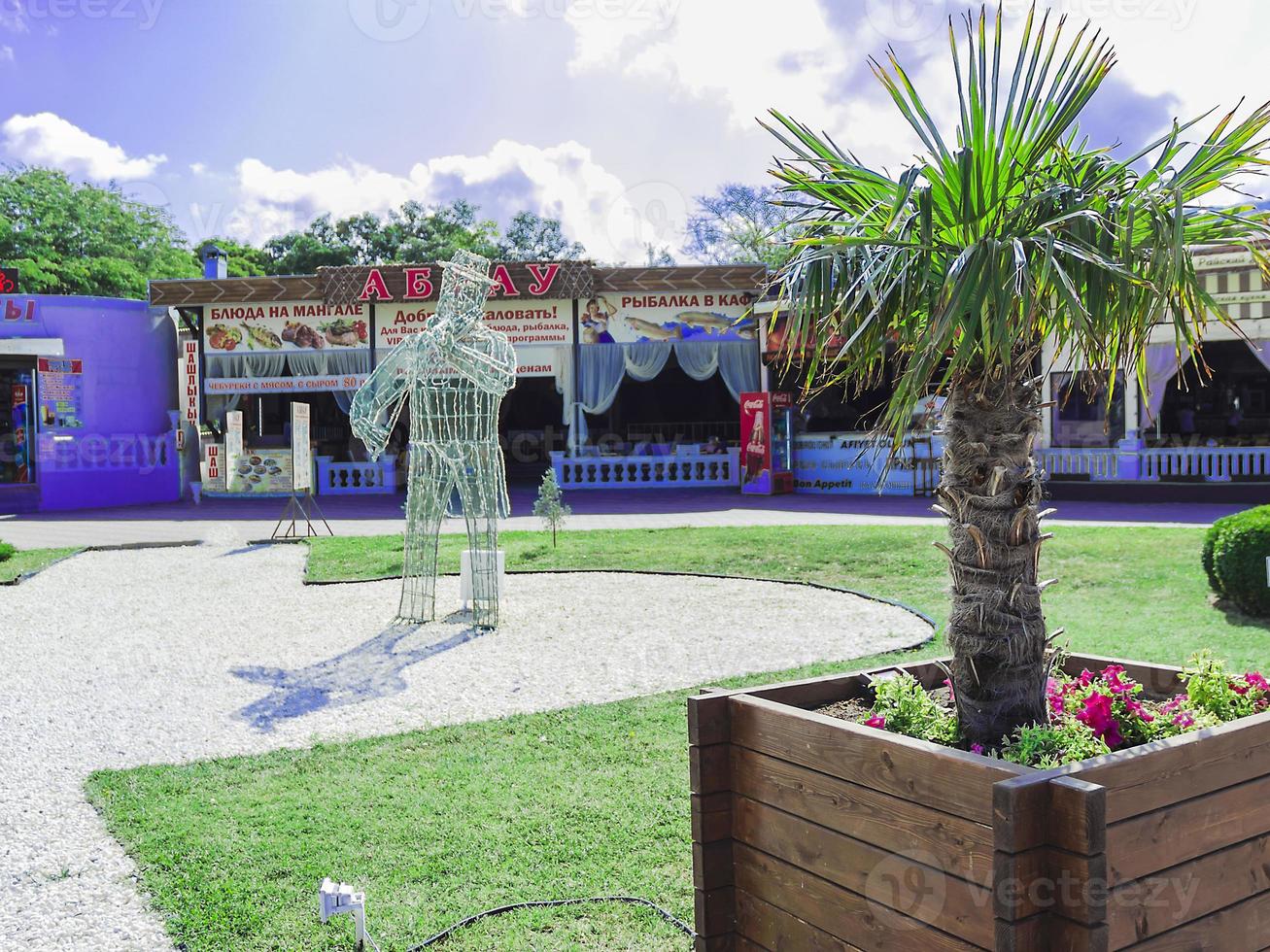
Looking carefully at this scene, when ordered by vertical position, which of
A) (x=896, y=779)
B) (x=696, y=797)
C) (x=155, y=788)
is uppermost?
(x=896, y=779)

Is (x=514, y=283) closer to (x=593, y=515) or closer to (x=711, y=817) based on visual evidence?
(x=593, y=515)

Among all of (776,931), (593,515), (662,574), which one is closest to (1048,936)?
(776,931)

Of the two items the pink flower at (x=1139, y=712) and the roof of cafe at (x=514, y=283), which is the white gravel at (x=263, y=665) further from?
the roof of cafe at (x=514, y=283)

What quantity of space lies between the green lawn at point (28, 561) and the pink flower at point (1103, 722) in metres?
12.2

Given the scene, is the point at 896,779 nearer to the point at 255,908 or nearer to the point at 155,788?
the point at 255,908

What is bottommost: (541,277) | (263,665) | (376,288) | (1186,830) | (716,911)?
(263,665)

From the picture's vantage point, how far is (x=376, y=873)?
12.4 feet

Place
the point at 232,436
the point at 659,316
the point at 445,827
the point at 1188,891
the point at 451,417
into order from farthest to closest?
the point at 659,316 → the point at 232,436 → the point at 451,417 → the point at 445,827 → the point at 1188,891

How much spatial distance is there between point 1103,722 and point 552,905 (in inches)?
73.0

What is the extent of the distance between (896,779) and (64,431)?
2344cm

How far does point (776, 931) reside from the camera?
2.79m

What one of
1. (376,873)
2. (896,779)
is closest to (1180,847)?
(896,779)

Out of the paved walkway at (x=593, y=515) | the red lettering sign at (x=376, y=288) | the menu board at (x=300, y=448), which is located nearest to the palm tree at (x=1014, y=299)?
the paved walkway at (x=593, y=515)

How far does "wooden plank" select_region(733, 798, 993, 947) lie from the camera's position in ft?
7.55
